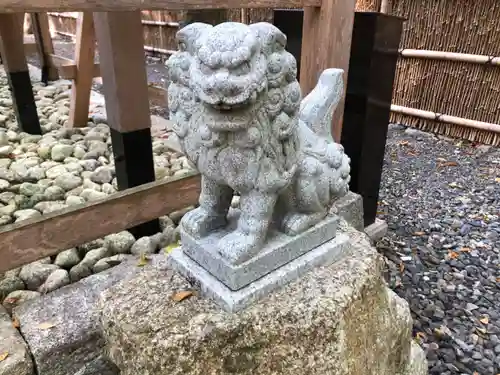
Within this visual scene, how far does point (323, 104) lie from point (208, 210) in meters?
0.46

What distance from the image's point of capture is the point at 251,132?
1.03 metres

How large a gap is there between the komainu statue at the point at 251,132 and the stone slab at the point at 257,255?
0.02 meters

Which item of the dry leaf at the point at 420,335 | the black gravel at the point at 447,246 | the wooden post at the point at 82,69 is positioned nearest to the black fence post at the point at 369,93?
the black gravel at the point at 447,246

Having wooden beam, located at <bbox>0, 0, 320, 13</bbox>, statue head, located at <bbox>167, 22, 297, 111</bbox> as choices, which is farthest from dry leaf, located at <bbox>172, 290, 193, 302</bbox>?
wooden beam, located at <bbox>0, 0, 320, 13</bbox>

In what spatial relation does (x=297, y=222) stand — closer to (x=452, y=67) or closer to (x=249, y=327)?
(x=249, y=327)

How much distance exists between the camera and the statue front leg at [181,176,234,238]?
4.13 feet

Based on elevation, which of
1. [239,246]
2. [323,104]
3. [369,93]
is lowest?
[239,246]

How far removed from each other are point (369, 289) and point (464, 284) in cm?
124

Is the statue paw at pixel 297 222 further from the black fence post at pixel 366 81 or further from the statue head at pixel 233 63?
the black fence post at pixel 366 81

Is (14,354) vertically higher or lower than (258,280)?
lower

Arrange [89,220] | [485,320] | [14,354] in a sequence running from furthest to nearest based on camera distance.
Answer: [485,320] < [89,220] < [14,354]

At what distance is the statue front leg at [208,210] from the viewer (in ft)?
4.13

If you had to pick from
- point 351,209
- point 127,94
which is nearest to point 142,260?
point 127,94

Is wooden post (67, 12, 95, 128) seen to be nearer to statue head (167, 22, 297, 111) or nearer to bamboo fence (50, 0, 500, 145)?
bamboo fence (50, 0, 500, 145)
